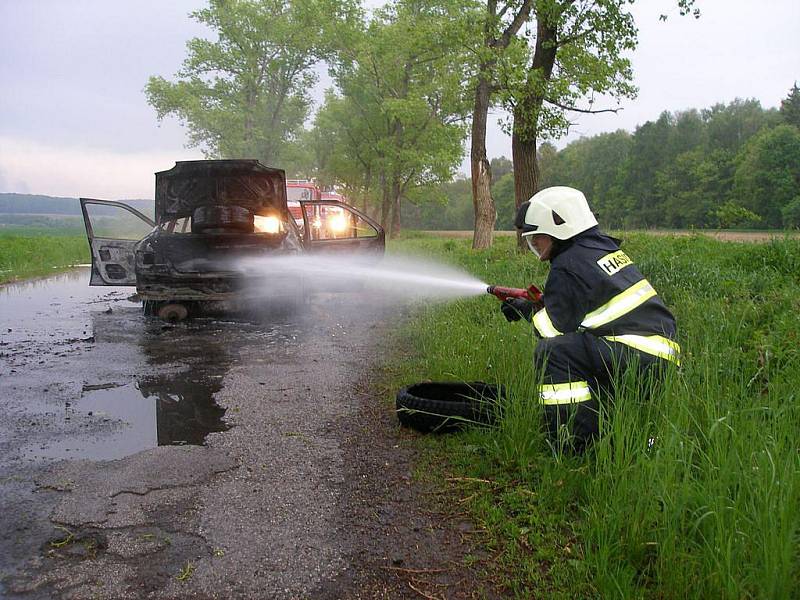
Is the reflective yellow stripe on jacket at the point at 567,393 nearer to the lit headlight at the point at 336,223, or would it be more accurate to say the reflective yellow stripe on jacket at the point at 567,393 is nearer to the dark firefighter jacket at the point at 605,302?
the dark firefighter jacket at the point at 605,302

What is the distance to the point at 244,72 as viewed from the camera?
44.3m

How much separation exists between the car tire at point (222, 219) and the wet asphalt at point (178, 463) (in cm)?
230

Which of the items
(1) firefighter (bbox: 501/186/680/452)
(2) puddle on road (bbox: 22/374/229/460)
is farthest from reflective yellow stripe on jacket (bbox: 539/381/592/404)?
(2) puddle on road (bbox: 22/374/229/460)

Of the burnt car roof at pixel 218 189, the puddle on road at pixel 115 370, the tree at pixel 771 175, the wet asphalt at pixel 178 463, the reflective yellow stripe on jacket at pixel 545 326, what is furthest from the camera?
the tree at pixel 771 175

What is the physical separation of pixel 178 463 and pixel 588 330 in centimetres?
260

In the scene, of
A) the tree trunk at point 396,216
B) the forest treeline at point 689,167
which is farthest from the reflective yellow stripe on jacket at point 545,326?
the forest treeline at point 689,167

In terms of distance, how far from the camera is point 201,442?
4402 millimetres

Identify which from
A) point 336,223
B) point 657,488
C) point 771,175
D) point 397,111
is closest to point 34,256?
point 336,223

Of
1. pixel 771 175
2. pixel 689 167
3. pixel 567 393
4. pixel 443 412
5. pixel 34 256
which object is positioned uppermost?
pixel 689 167

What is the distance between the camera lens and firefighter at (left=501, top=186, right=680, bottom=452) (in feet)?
11.5

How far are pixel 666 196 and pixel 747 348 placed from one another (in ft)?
229

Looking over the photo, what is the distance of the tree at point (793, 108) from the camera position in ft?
210

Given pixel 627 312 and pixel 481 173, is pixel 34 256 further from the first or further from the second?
pixel 627 312

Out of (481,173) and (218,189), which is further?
(481,173)
